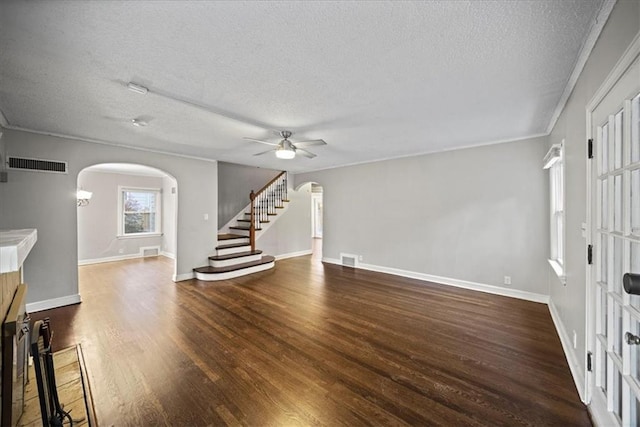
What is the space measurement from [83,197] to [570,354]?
26.9ft

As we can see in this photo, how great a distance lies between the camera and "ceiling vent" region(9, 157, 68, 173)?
3480 mm

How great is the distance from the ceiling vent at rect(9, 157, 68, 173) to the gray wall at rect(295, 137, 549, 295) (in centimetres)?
526

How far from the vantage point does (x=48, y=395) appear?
5.38ft

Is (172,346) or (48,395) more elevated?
(48,395)

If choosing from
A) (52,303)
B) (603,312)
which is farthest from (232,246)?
(603,312)

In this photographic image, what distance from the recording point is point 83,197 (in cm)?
540

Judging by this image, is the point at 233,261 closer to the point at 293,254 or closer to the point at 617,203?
the point at 293,254

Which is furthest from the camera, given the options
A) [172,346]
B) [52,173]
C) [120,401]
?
[52,173]

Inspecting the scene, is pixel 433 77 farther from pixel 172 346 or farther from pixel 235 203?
pixel 235 203

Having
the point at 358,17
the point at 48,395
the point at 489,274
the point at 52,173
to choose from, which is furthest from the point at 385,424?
the point at 52,173

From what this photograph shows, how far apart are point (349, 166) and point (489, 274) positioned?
373 cm

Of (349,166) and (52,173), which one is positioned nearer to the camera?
(52,173)

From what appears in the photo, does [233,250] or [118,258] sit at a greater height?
[233,250]

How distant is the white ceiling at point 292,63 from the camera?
4.85 ft
